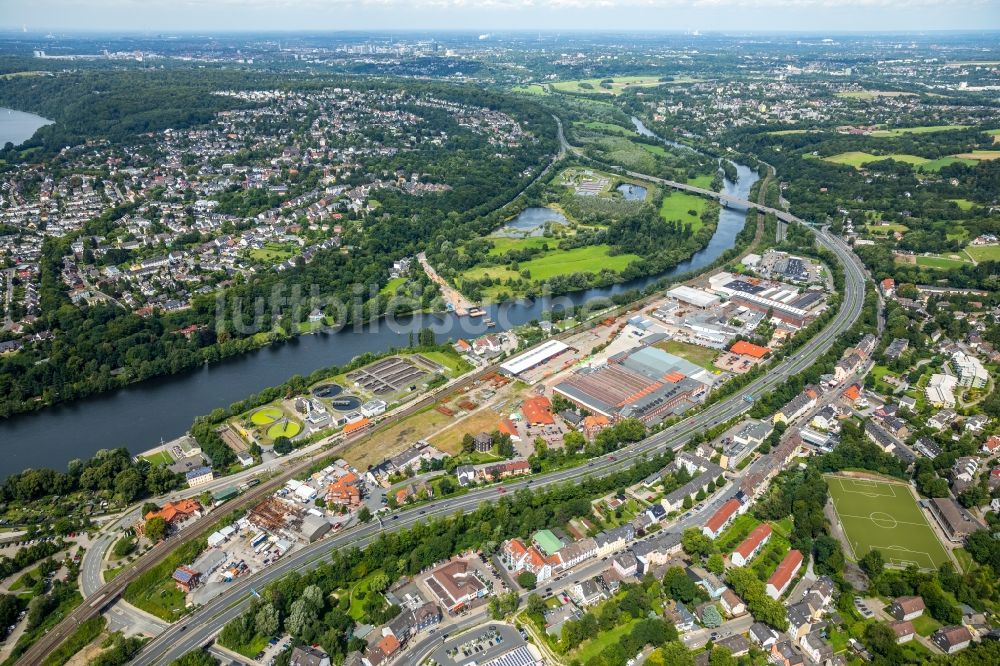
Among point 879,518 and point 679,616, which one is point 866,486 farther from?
point 679,616

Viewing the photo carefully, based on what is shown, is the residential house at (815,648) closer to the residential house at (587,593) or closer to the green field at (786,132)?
the residential house at (587,593)

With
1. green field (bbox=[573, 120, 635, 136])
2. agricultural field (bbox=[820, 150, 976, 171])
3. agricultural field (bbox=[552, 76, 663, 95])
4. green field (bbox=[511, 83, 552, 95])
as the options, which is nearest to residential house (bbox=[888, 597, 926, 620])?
agricultural field (bbox=[820, 150, 976, 171])

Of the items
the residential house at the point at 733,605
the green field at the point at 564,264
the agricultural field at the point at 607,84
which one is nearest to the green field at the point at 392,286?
A: the green field at the point at 564,264

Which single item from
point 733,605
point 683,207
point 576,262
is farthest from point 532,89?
point 733,605

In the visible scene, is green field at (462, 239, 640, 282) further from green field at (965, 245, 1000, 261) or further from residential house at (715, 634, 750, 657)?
residential house at (715, 634, 750, 657)

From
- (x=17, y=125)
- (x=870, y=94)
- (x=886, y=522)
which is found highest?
(x=870, y=94)
